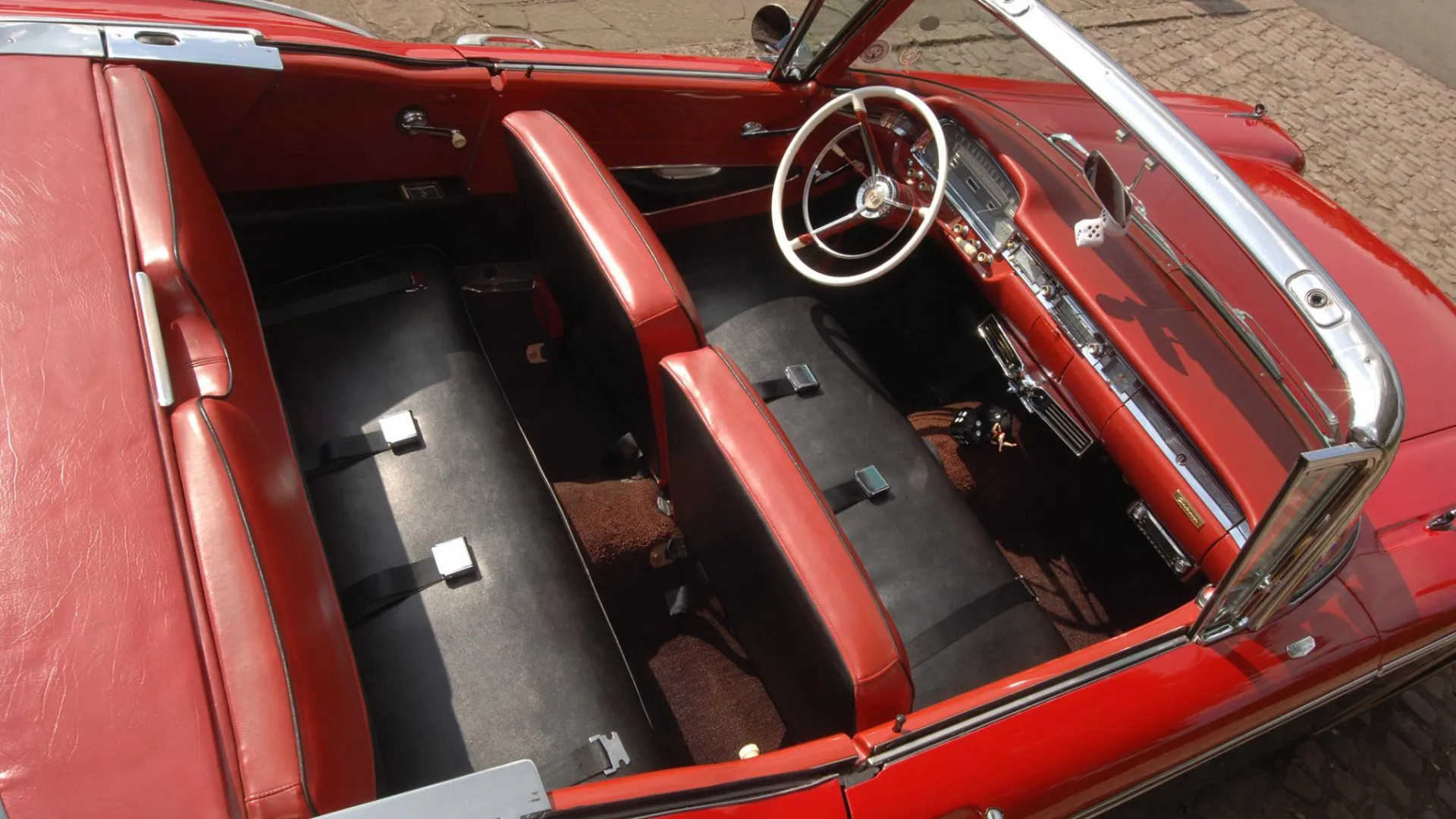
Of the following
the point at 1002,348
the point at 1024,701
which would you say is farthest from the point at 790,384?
the point at 1024,701

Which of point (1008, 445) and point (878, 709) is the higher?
point (1008, 445)

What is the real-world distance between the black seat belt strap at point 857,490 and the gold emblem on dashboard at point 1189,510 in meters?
0.65

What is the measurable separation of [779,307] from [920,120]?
673mm

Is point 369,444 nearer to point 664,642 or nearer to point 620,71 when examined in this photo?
point 664,642

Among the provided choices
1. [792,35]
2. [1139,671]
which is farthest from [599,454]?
[1139,671]

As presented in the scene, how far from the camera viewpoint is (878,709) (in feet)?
4.82

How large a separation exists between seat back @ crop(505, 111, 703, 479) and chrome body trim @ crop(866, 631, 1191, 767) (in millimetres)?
879

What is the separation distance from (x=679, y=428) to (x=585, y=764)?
655 mm

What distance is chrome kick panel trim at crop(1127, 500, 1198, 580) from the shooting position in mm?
1940

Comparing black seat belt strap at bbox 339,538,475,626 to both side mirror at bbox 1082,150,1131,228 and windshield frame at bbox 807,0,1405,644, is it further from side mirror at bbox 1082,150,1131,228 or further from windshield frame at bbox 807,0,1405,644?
side mirror at bbox 1082,150,1131,228

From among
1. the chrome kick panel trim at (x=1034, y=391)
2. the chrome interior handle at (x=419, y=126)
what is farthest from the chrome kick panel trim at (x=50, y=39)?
the chrome kick panel trim at (x=1034, y=391)

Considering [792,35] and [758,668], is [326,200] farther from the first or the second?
[758,668]

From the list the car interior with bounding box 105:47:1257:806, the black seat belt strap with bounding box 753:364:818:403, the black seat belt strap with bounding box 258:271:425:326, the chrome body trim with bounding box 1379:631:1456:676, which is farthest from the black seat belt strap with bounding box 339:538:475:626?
the chrome body trim with bounding box 1379:631:1456:676

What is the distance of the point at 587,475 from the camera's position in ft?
7.86
